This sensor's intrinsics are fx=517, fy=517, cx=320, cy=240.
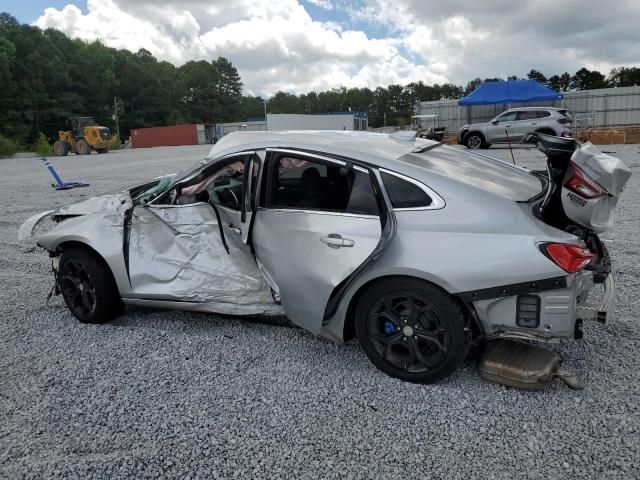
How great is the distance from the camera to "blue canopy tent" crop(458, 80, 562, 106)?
89.5 feet

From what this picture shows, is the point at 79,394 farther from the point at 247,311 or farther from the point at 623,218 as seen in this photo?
the point at 623,218

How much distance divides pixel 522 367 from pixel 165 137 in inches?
2336


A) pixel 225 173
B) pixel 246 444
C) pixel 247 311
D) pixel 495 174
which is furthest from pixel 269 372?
pixel 495 174

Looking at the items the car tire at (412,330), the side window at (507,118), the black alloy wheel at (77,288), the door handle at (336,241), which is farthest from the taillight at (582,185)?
the side window at (507,118)

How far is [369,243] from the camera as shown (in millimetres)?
3145

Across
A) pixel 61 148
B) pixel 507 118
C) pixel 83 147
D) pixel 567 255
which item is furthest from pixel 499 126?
pixel 61 148

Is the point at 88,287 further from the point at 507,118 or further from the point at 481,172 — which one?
the point at 507,118

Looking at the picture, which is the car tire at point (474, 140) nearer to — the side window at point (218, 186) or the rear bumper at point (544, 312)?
the side window at point (218, 186)

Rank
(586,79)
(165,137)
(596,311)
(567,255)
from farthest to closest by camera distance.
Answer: (586,79) < (165,137) < (596,311) < (567,255)

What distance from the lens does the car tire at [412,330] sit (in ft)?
9.80

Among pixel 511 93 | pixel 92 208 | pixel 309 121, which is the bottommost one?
pixel 92 208

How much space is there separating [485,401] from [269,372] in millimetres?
1378

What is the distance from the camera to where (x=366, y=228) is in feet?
10.5

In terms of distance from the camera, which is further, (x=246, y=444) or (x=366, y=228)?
(x=366, y=228)
